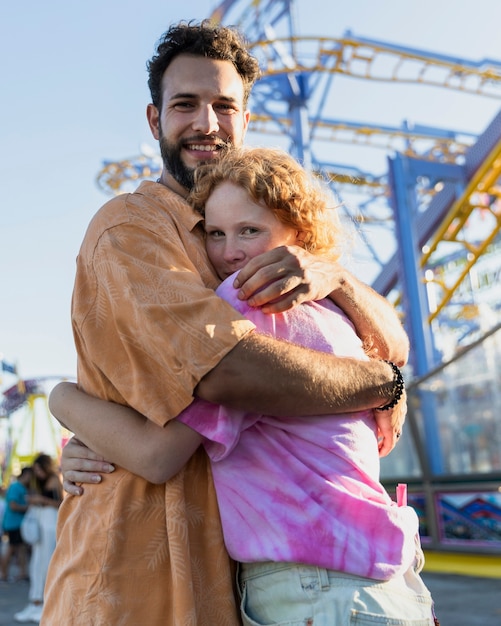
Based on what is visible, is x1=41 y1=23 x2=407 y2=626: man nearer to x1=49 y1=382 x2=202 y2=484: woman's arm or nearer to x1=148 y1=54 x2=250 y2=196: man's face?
x1=49 y1=382 x2=202 y2=484: woman's arm

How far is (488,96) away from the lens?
16.0m

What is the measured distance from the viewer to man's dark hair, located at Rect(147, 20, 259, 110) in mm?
1929

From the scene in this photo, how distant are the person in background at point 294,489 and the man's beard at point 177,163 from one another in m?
0.26

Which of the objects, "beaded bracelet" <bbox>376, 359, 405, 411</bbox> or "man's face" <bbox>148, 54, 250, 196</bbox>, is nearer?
"beaded bracelet" <bbox>376, 359, 405, 411</bbox>

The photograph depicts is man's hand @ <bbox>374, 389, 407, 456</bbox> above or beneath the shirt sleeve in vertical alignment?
beneath

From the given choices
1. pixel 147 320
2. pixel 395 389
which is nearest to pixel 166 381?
pixel 147 320

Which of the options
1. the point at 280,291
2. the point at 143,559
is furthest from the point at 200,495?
the point at 280,291

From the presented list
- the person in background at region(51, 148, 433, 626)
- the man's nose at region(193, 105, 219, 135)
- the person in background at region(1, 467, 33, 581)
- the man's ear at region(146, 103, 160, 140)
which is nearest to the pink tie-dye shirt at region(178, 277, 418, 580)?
the person in background at region(51, 148, 433, 626)

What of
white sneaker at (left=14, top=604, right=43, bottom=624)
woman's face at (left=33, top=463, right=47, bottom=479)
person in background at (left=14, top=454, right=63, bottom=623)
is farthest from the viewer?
woman's face at (left=33, top=463, right=47, bottom=479)

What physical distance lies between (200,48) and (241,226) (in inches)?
23.9

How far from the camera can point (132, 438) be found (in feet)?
4.63

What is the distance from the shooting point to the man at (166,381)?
1.35 meters

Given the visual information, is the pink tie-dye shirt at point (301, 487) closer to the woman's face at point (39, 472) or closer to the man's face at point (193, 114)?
the man's face at point (193, 114)

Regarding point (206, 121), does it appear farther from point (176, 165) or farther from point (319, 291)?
point (319, 291)
